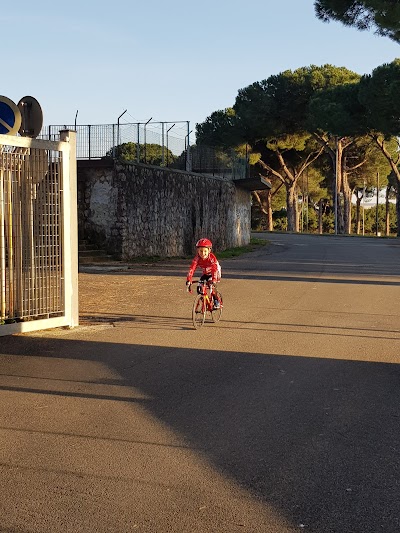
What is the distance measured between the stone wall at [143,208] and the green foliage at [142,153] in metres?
0.58

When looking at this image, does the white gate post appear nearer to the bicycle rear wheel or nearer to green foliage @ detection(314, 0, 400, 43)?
the bicycle rear wheel

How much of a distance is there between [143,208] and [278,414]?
18.0 meters

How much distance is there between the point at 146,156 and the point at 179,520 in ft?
70.5

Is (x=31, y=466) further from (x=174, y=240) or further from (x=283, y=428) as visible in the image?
(x=174, y=240)

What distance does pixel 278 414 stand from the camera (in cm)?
586

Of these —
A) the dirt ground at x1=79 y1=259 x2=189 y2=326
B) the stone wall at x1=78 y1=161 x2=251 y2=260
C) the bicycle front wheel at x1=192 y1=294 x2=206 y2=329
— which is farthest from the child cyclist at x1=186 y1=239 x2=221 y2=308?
the stone wall at x1=78 y1=161 x2=251 y2=260

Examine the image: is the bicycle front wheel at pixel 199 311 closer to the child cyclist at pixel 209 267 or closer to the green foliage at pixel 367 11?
the child cyclist at pixel 209 267

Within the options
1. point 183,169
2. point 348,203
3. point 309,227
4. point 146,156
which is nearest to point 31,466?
point 146,156

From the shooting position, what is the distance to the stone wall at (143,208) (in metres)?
22.2

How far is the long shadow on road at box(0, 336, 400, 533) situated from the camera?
413 centimetres

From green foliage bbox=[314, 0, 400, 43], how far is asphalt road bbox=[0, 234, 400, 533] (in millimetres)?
16035

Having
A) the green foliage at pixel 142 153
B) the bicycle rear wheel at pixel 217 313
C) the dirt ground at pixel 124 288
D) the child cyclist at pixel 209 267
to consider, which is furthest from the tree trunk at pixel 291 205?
the child cyclist at pixel 209 267

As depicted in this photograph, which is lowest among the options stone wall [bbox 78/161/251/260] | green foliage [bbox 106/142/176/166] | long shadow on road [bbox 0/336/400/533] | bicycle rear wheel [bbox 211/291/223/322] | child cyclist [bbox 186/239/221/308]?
long shadow on road [bbox 0/336/400/533]

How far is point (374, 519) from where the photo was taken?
3822 millimetres
